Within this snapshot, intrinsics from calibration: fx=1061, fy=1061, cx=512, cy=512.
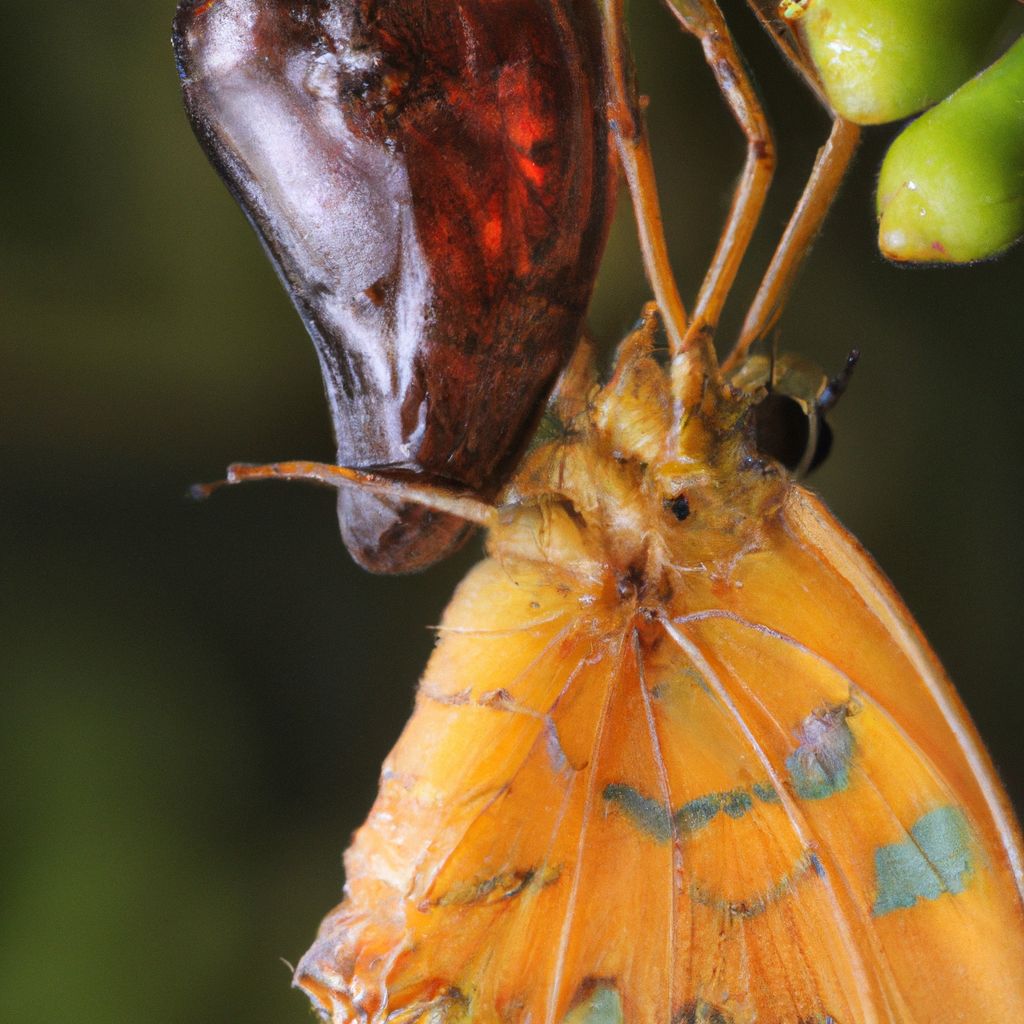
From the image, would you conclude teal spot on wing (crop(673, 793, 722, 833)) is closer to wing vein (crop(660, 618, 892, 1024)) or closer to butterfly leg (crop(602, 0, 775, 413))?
wing vein (crop(660, 618, 892, 1024))

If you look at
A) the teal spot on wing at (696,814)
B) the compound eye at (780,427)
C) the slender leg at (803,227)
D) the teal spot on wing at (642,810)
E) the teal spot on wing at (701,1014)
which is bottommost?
the teal spot on wing at (701,1014)

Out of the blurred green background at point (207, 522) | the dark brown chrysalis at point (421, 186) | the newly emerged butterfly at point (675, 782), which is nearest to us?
the dark brown chrysalis at point (421, 186)

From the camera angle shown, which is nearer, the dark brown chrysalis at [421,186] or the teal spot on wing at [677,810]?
the dark brown chrysalis at [421,186]

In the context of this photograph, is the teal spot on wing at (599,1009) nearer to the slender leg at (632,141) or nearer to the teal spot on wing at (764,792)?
the teal spot on wing at (764,792)

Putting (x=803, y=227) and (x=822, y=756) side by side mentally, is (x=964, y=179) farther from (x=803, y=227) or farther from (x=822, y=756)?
(x=822, y=756)

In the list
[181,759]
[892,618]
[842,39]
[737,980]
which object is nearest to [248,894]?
[181,759]

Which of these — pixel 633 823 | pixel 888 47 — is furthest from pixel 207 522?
pixel 888 47

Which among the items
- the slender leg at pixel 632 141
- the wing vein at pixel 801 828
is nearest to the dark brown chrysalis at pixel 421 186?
the slender leg at pixel 632 141

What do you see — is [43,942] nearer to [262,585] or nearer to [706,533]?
[262,585]
